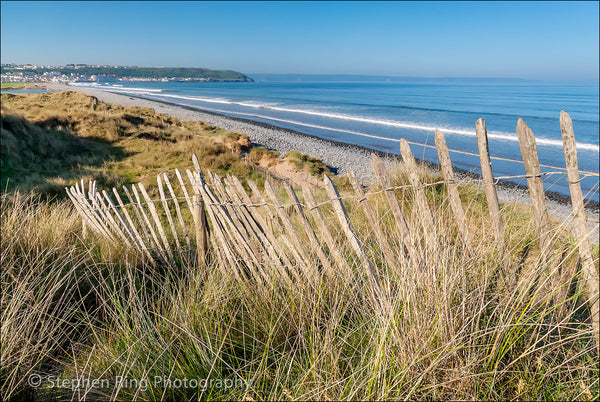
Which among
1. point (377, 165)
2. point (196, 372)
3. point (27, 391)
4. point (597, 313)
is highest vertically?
point (377, 165)

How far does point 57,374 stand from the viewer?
221 centimetres

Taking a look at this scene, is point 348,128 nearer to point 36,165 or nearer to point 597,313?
point 36,165

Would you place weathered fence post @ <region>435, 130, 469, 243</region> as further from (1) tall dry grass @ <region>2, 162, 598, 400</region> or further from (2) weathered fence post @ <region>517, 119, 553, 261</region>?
(2) weathered fence post @ <region>517, 119, 553, 261</region>

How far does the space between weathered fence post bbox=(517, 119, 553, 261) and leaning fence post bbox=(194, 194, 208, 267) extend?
2.84 meters

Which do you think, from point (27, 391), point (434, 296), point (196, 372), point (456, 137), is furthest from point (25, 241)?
point (456, 137)

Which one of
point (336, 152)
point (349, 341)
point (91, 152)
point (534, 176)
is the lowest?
point (349, 341)

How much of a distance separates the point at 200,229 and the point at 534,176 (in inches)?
→ 120

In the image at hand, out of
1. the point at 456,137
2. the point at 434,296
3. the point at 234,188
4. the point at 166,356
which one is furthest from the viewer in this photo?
the point at 456,137

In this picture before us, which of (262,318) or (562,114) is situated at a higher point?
(562,114)

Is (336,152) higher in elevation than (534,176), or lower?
lower

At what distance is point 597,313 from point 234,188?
2942 mm

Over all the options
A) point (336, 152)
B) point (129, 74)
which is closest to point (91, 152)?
point (336, 152)

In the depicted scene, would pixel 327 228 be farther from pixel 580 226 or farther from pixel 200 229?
pixel 580 226

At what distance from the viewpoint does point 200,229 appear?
357 centimetres
